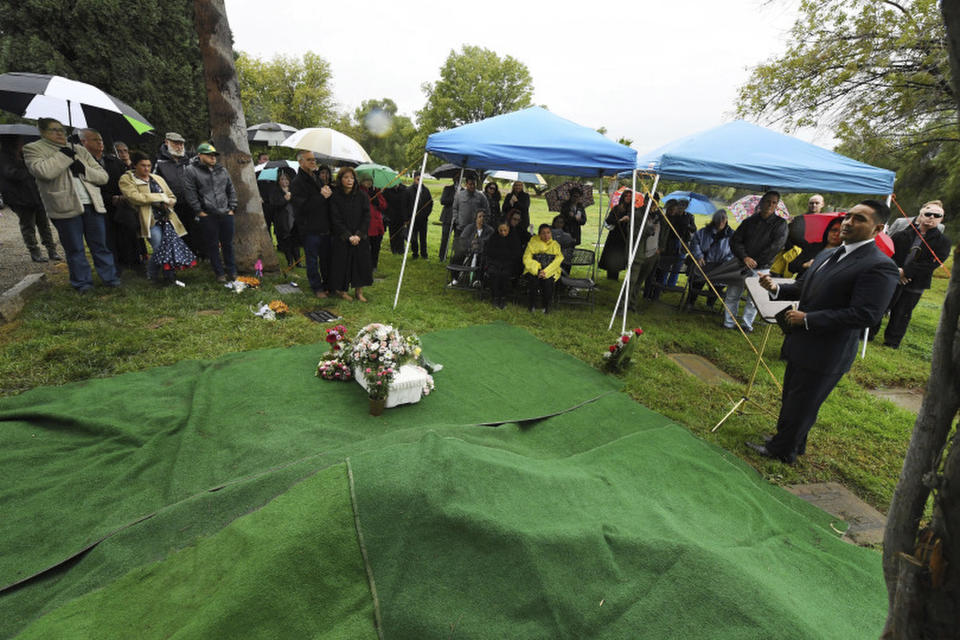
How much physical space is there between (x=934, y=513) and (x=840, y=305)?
8.71 ft

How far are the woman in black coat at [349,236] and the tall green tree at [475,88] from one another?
34902 mm

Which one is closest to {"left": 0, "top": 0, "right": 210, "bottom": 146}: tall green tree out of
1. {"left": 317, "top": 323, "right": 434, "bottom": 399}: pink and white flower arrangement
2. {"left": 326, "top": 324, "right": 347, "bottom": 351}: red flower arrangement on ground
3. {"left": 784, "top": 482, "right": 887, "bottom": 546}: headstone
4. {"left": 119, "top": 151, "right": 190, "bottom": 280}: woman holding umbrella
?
{"left": 119, "top": 151, "right": 190, "bottom": 280}: woman holding umbrella

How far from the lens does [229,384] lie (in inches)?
143

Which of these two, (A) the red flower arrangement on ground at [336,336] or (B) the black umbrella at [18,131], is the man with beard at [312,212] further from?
(B) the black umbrella at [18,131]

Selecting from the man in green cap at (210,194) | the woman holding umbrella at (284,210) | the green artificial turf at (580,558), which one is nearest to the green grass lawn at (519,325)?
the man in green cap at (210,194)

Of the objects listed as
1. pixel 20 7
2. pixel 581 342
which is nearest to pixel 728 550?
→ pixel 581 342

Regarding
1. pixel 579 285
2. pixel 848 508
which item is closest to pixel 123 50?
pixel 579 285

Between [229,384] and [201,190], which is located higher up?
[201,190]

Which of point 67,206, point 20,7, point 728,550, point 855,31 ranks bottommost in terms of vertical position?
point 728,550

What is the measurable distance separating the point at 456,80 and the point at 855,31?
3426 centimetres

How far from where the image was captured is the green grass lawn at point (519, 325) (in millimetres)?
3666

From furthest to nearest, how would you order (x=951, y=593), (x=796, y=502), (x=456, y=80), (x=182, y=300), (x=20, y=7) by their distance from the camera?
(x=456, y=80), (x=20, y=7), (x=182, y=300), (x=796, y=502), (x=951, y=593)

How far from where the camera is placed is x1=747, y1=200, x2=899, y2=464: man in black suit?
8.79ft

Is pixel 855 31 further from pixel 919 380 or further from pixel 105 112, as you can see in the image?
pixel 105 112
